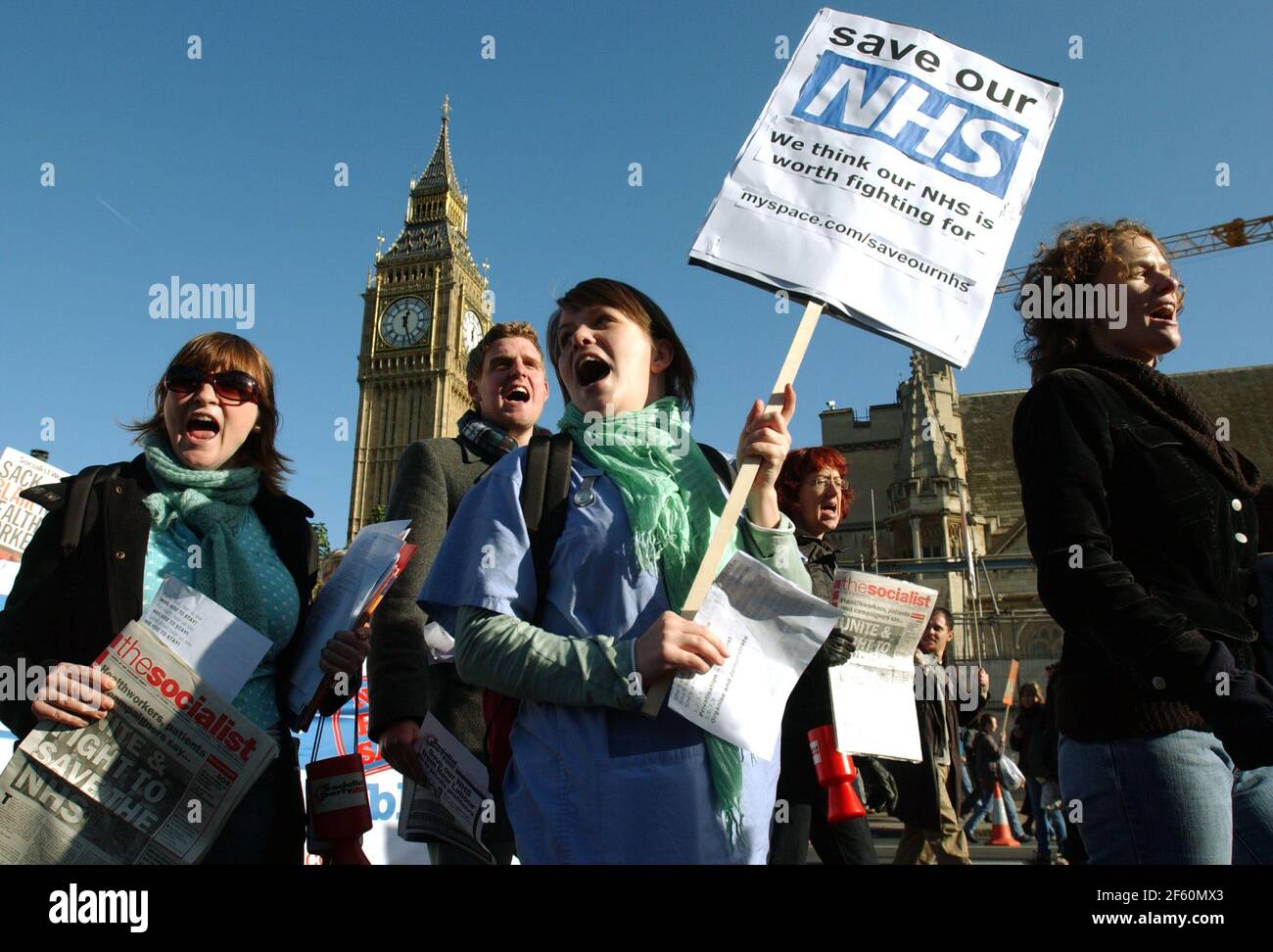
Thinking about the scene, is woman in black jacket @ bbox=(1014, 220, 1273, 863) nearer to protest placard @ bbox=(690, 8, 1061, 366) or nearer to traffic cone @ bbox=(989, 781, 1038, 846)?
protest placard @ bbox=(690, 8, 1061, 366)

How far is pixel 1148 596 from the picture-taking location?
6.55 ft

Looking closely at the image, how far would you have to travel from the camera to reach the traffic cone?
410 inches

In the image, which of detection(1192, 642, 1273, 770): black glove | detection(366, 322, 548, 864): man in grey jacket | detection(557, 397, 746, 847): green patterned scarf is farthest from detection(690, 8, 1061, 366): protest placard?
detection(366, 322, 548, 864): man in grey jacket

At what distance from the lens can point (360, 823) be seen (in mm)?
2520

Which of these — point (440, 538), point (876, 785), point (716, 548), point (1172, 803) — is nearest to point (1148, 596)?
point (1172, 803)

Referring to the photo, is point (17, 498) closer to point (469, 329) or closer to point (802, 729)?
point (802, 729)

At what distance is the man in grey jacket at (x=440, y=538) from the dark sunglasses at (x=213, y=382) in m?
0.52

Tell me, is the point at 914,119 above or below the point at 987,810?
above

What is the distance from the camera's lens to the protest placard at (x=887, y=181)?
7.47 feet

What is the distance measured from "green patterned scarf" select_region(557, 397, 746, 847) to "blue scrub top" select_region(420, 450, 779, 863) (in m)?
0.03

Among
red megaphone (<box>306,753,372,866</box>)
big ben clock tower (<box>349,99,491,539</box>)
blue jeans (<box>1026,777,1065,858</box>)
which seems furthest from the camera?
big ben clock tower (<box>349,99,491,539</box>)

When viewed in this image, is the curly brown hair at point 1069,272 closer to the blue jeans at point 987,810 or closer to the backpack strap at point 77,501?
the backpack strap at point 77,501

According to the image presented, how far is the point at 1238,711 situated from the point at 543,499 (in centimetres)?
144

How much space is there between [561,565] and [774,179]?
1.09m
